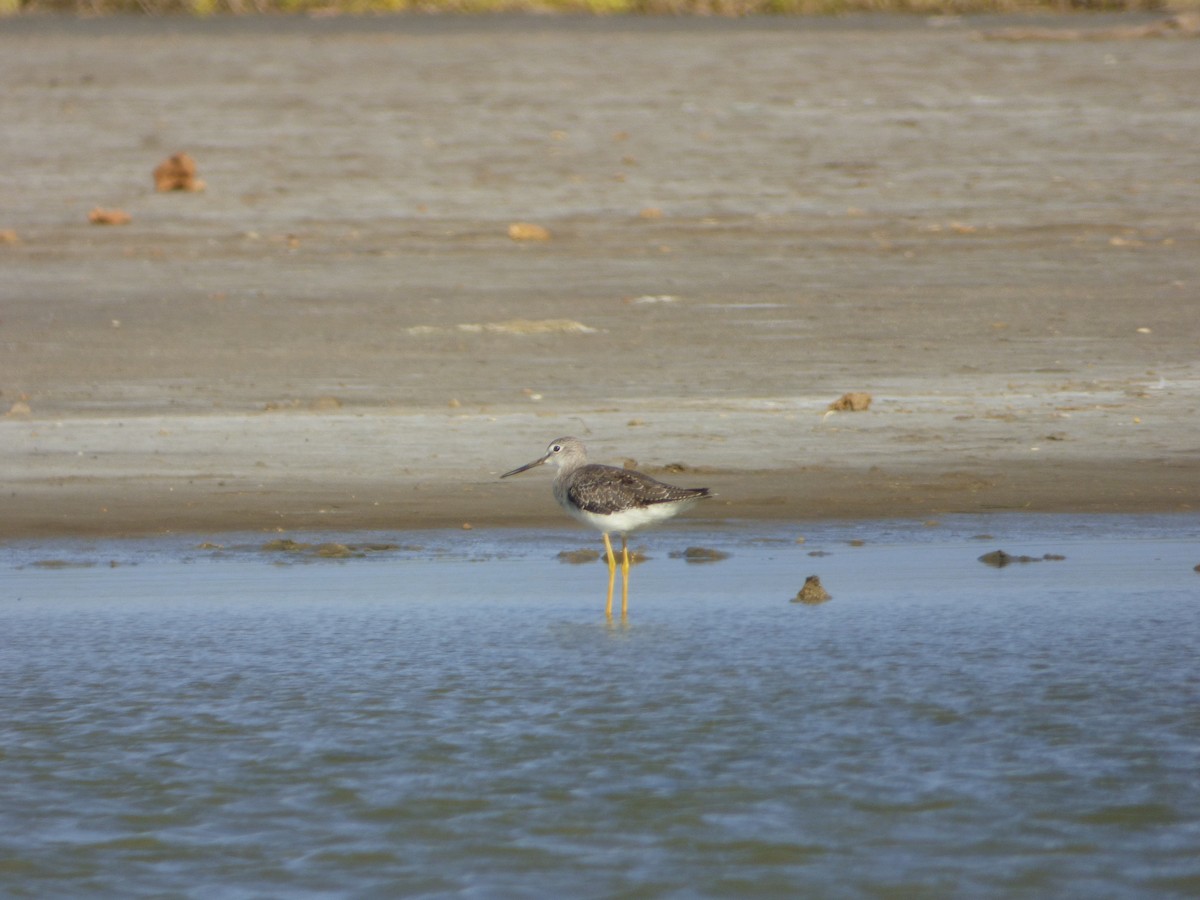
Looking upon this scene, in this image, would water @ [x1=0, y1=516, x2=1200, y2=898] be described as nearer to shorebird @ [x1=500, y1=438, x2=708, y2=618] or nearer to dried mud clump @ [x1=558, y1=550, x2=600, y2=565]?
dried mud clump @ [x1=558, y1=550, x2=600, y2=565]

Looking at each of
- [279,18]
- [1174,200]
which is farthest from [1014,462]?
[279,18]

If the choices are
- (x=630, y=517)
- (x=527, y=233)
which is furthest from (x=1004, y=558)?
(x=527, y=233)

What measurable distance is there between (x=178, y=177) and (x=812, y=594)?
47.7ft

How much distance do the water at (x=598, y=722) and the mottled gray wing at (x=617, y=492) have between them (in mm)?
358

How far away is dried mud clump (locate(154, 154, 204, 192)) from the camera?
68.4 ft

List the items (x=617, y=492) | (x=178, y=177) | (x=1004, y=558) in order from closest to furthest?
1. (x=617, y=492)
2. (x=1004, y=558)
3. (x=178, y=177)

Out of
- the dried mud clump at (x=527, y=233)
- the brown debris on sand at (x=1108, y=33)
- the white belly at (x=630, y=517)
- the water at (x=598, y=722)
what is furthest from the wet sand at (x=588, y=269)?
the water at (x=598, y=722)

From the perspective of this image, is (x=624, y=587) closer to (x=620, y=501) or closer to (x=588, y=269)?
(x=620, y=501)

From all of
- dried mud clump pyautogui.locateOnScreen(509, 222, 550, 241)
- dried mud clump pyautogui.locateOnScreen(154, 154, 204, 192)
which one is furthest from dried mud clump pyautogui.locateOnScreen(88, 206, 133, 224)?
dried mud clump pyautogui.locateOnScreen(509, 222, 550, 241)

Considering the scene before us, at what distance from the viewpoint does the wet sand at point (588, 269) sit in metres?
10.5

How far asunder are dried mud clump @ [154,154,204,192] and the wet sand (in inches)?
5.5

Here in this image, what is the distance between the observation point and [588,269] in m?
17.1

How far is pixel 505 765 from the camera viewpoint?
18.9 ft

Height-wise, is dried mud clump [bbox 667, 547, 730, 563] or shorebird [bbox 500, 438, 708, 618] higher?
shorebird [bbox 500, 438, 708, 618]
